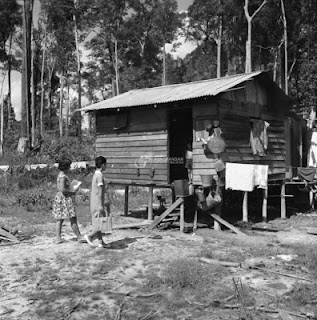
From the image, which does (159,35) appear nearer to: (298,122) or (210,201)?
(298,122)

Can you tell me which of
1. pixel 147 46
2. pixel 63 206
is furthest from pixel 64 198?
pixel 147 46

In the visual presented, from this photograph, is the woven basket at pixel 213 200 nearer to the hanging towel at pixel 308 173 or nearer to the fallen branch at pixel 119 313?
the hanging towel at pixel 308 173

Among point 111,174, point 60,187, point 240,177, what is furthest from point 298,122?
point 60,187

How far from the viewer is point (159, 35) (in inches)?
1532

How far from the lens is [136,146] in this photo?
11281mm

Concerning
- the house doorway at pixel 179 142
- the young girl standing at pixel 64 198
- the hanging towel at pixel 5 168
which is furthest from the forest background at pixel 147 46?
the young girl standing at pixel 64 198

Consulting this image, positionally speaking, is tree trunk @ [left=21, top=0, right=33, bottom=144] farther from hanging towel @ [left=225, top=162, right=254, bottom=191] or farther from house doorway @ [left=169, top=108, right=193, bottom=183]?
hanging towel @ [left=225, top=162, right=254, bottom=191]

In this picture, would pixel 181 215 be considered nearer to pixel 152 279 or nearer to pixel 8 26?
pixel 152 279

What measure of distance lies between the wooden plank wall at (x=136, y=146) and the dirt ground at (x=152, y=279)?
7.30 ft

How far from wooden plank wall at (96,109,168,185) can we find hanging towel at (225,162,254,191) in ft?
5.34

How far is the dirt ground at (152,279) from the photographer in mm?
4742

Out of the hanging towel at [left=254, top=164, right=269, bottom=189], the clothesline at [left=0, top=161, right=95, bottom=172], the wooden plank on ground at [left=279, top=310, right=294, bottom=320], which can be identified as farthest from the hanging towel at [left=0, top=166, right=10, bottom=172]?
the wooden plank on ground at [left=279, top=310, right=294, bottom=320]

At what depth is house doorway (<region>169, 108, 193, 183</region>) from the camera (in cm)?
1352

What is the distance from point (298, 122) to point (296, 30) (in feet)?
62.7
